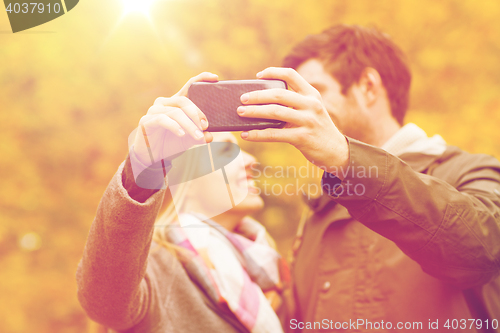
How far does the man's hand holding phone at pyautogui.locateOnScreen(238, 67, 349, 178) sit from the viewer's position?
90 centimetres

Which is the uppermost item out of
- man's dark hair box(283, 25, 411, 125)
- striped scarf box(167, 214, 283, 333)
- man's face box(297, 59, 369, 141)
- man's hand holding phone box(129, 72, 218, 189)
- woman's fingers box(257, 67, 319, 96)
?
woman's fingers box(257, 67, 319, 96)

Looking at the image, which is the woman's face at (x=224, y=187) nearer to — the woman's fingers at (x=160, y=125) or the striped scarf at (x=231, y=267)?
the striped scarf at (x=231, y=267)

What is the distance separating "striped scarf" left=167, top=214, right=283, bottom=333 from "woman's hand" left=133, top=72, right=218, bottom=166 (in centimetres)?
72

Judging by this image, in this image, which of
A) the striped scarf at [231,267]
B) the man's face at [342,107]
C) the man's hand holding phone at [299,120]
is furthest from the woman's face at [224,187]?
the man's hand holding phone at [299,120]

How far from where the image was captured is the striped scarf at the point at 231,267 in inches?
59.4

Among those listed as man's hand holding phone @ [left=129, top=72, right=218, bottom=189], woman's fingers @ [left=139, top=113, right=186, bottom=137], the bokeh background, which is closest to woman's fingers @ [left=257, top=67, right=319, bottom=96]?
man's hand holding phone @ [left=129, top=72, right=218, bottom=189]

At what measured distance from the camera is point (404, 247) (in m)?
1.09

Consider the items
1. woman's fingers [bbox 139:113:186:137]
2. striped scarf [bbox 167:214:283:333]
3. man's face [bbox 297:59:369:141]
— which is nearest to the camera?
woman's fingers [bbox 139:113:186:137]

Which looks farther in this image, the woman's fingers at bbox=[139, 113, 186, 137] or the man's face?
the man's face

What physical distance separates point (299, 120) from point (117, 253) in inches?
26.5

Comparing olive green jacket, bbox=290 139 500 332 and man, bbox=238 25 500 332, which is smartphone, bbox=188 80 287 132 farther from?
olive green jacket, bbox=290 139 500 332

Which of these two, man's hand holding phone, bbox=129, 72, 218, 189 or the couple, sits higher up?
man's hand holding phone, bbox=129, 72, 218, 189

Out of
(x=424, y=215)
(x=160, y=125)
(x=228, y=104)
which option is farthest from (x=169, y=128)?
(x=424, y=215)

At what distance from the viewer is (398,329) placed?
146cm
